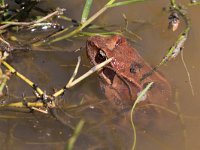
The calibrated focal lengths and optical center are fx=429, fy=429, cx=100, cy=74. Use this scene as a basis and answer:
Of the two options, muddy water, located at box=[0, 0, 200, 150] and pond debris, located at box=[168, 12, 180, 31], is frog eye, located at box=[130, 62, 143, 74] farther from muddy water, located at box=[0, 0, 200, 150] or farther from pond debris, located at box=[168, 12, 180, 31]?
pond debris, located at box=[168, 12, 180, 31]

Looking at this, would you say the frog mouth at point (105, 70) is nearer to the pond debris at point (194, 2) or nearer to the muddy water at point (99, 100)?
the muddy water at point (99, 100)

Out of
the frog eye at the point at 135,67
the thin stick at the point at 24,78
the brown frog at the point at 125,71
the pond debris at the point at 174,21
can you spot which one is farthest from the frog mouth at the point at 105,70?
the pond debris at the point at 174,21

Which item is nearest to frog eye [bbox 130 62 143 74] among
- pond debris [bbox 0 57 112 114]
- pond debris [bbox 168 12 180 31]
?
pond debris [bbox 0 57 112 114]

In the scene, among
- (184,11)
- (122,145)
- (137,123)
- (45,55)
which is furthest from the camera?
(184,11)

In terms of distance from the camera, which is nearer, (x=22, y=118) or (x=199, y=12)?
(x=22, y=118)

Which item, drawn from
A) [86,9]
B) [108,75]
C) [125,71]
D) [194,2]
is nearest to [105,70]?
[108,75]

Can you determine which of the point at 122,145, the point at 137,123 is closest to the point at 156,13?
the point at 137,123

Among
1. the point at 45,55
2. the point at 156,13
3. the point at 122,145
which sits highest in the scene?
the point at 156,13

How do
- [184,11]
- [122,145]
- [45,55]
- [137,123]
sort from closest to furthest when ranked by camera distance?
[122,145] < [137,123] < [45,55] < [184,11]

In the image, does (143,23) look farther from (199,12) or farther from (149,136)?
(149,136)
